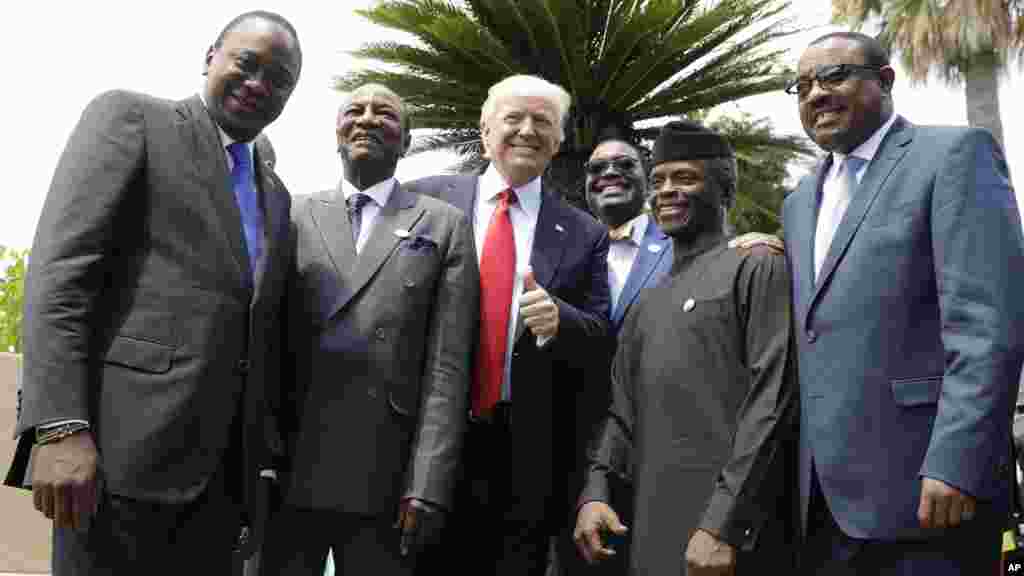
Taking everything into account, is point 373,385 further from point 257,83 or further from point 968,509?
point 968,509

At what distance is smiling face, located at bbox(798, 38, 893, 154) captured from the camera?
115 inches

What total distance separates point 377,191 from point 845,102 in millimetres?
1425

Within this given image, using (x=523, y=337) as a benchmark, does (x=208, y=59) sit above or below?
above

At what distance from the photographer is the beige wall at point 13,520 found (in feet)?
22.4

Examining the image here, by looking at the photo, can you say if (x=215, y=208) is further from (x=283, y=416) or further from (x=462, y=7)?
(x=462, y=7)

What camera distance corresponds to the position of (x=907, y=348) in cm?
262

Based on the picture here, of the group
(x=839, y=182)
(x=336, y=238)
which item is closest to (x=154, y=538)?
(x=336, y=238)

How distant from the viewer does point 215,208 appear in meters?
2.59

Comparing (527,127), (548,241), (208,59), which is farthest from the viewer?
(527,127)

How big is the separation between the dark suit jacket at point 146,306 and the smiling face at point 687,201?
52.6 inches

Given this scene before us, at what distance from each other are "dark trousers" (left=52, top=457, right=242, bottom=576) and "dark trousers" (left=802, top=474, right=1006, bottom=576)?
60.0 inches

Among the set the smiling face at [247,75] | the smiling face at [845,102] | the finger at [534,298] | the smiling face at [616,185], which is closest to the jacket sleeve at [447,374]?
the finger at [534,298]

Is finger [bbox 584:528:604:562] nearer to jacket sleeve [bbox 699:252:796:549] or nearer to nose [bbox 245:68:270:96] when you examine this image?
jacket sleeve [bbox 699:252:796:549]

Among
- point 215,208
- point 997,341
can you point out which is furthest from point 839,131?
point 215,208
